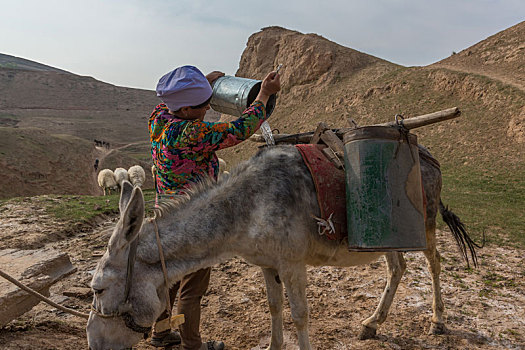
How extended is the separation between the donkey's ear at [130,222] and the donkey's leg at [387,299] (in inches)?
110

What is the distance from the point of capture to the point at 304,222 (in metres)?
2.79

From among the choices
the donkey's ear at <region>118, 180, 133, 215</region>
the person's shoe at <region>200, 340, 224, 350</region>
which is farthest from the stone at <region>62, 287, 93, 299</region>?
the donkey's ear at <region>118, 180, 133, 215</region>

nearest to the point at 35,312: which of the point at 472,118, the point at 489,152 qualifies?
the point at 489,152

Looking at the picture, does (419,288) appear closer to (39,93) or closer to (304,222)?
(304,222)

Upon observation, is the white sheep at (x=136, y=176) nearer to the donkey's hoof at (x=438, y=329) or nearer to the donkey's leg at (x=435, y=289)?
the donkey's leg at (x=435, y=289)

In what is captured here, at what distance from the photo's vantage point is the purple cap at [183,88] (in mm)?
2662

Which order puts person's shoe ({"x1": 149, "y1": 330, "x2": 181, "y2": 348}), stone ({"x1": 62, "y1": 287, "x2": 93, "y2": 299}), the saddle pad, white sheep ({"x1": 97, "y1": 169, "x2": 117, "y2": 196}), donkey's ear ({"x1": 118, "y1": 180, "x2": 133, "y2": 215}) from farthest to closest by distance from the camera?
white sheep ({"x1": 97, "y1": 169, "x2": 117, "y2": 196}), stone ({"x1": 62, "y1": 287, "x2": 93, "y2": 299}), person's shoe ({"x1": 149, "y1": 330, "x2": 181, "y2": 348}), the saddle pad, donkey's ear ({"x1": 118, "y1": 180, "x2": 133, "y2": 215})

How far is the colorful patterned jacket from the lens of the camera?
256cm

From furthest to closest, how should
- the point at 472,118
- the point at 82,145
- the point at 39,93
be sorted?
the point at 39,93, the point at 82,145, the point at 472,118

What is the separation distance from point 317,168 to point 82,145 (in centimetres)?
3233

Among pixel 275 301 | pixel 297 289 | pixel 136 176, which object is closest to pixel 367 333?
pixel 275 301

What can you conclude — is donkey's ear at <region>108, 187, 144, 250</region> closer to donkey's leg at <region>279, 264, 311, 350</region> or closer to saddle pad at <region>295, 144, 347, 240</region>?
donkey's leg at <region>279, 264, 311, 350</region>

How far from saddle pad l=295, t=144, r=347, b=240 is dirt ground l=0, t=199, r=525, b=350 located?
4.90 ft

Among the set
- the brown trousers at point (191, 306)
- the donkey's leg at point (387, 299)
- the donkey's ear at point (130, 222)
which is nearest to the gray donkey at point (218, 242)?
the donkey's ear at point (130, 222)
